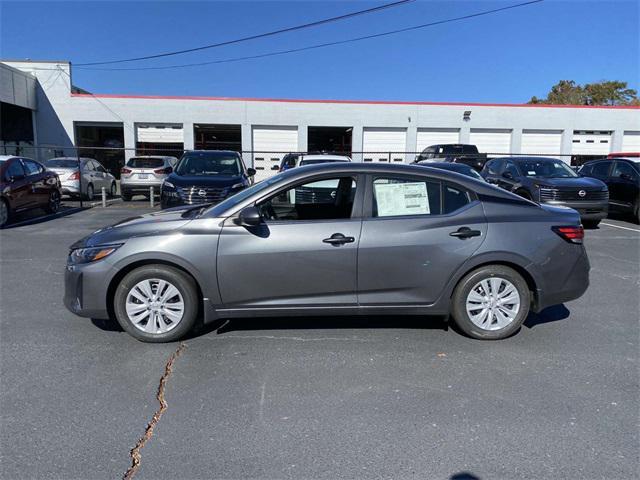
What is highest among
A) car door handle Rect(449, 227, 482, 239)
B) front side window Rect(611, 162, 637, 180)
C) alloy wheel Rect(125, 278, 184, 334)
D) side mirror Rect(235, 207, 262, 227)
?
front side window Rect(611, 162, 637, 180)

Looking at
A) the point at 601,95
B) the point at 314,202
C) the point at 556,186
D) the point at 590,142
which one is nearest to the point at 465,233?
the point at 314,202

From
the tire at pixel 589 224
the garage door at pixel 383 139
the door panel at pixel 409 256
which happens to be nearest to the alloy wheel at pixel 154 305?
the door panel at pixel 409 256

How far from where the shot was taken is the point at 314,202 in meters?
4.92

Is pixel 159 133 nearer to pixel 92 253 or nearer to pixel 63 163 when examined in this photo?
pixel 63 163

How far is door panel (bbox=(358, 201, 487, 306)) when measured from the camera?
426 cm

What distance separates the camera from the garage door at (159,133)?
1131 inches

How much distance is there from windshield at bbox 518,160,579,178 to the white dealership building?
15.5 meters

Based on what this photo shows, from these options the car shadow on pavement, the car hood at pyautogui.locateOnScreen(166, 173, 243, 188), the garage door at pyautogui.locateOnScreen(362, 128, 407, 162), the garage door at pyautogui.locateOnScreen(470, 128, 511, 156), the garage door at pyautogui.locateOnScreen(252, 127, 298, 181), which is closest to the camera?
the car shadow on pavement

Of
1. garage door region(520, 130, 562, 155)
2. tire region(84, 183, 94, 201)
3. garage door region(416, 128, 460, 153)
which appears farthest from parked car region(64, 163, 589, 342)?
garage door region(520, 130, 562, 155)

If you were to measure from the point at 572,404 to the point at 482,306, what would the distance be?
1.21 m

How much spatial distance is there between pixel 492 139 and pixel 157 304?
28.9 m

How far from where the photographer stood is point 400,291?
14.3 ft

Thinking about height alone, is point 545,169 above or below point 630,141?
below

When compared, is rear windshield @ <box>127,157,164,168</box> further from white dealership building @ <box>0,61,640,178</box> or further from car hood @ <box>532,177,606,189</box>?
car hood @ <box>532,177,606,189</box>
